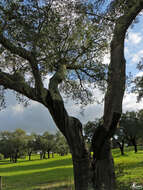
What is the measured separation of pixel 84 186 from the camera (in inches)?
303

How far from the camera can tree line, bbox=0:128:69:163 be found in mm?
92375

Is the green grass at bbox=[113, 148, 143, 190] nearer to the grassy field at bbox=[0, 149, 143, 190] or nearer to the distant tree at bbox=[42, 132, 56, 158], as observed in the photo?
the grassy field at bbox=[0, 149, 143, 190]

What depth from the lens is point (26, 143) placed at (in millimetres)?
94125

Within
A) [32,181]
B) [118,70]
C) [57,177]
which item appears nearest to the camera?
[118,70]

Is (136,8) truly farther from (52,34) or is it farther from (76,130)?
(76,130)

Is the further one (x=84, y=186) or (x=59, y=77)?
(x=59, y=77)

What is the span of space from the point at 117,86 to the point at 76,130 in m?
2.47

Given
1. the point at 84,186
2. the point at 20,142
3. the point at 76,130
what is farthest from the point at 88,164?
the point at 20,142

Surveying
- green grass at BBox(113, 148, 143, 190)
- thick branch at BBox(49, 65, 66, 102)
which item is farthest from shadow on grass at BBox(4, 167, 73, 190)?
thick branch at BBox(49, 65, 66, 102)

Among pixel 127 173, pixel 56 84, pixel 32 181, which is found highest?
pixel 56 84

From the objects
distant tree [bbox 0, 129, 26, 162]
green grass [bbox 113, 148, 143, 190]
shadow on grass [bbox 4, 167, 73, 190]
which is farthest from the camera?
distant tree [bbox 0, 129, 26, 162]

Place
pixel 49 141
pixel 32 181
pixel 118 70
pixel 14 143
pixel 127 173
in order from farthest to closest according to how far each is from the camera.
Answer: pixel 49 141 < pixel 14 143 < pixel 32 181 < pixel 127 173 < pixel 118 70

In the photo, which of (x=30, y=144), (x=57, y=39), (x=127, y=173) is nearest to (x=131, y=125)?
(x=127, y=173)

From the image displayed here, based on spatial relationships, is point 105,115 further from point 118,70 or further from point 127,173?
point 127,173
